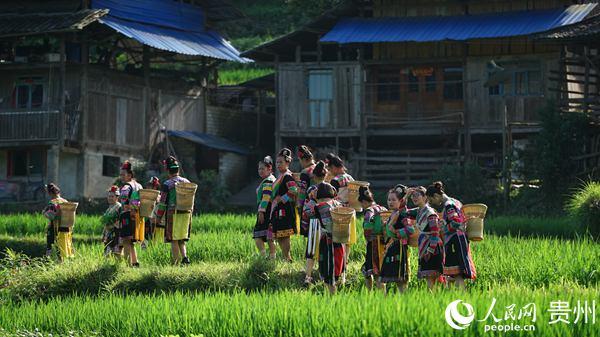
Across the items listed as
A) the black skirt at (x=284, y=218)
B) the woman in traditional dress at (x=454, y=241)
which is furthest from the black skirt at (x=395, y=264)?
the black skirt at (x=284, y=218)

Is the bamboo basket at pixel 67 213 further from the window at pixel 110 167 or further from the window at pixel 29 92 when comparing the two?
the window at pixel 110 167

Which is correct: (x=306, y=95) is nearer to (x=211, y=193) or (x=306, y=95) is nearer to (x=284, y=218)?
(x=211, y=193)

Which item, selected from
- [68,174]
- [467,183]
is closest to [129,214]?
[467,183]

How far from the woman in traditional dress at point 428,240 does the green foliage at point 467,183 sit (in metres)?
14.5

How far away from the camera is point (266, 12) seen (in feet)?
178

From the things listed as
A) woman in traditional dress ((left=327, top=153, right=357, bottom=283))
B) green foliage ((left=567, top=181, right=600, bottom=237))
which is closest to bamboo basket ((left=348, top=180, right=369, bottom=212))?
woman in traditional dress ((left=327, top=153, right=357, bottom=283))

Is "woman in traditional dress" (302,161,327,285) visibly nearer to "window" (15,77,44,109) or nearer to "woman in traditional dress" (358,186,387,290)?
"woman in traditional dress" (358,186,387,290)

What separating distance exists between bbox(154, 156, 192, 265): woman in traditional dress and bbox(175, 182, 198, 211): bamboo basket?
0.33 ft

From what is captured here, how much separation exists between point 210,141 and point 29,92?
17.4ft

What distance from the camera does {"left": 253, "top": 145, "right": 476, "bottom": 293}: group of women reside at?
1418 centimetres

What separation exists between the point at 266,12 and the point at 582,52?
26.6 m

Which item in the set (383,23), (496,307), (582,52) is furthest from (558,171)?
(496,307)

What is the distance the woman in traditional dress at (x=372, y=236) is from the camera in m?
14.8

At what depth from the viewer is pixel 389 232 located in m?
14.3
